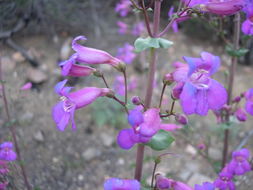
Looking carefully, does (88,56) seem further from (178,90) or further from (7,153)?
(7,153)

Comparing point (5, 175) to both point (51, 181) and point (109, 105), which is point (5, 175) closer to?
point (51, 181)

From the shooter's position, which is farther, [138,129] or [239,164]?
[239,164]

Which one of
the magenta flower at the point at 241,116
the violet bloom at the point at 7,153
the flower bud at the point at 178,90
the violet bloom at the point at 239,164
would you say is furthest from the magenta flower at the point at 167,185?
the violet bloom at the point at 7,153

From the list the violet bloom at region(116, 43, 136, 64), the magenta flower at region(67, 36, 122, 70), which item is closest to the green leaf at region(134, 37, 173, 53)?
the magenta flower at region(67, 36, 122, 70)

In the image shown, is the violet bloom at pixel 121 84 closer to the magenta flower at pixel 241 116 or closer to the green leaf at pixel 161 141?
the magenta flower at pixel 241 116

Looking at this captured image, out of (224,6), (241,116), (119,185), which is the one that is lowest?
(241,116)

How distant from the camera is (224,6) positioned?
4.78 feet

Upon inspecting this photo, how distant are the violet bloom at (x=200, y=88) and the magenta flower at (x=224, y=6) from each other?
0.21 meters

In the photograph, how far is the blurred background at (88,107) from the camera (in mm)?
3098

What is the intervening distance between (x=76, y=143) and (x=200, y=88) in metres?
2.22

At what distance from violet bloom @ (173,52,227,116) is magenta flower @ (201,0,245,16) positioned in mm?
213

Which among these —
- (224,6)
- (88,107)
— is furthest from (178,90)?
(88,107)

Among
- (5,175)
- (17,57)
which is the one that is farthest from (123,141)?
(17,57)

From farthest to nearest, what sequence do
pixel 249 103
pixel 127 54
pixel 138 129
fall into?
pixel 127 54 → pixel 249 103 → pixel 138 129
